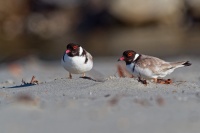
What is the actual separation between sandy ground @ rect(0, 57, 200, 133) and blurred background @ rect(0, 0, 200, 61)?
15715 mm

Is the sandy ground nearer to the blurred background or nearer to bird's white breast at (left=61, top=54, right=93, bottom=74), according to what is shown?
bird's white breast at (left=61, top=54, right=93, bottom=74)

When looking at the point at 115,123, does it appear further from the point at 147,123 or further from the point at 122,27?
the point at 122,27

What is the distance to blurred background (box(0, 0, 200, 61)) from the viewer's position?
26828mm

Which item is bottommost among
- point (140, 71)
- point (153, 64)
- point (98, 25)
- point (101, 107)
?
point (101, 107)

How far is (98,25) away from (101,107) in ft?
88.1

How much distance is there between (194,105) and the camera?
6.88 metres

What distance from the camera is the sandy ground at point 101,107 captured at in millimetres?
5941

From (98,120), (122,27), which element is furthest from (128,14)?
(98,120)

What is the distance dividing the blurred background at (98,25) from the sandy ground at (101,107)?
15.7 metres

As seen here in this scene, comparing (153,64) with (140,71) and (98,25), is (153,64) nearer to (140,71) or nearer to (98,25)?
(140,71)

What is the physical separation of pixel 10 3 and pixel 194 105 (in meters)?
29.1

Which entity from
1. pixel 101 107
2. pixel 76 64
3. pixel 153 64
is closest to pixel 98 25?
pixel 76 64

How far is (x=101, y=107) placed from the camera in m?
6.79

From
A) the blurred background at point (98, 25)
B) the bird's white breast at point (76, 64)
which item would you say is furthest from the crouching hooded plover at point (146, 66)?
the blurred background at point (98, 25)
